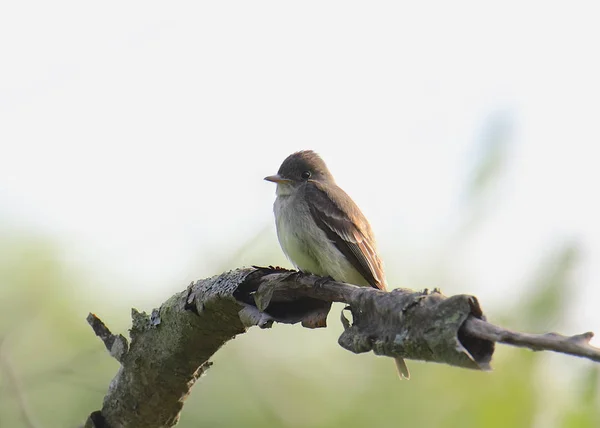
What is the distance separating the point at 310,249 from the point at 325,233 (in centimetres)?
17

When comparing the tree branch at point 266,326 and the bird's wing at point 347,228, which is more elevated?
the tree branch at point 266,326

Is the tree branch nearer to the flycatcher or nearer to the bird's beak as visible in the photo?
the flycatcher

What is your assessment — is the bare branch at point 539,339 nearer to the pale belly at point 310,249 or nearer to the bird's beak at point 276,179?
the pale belly at point 310,249

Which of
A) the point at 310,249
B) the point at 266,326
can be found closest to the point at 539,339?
the point at 266,326

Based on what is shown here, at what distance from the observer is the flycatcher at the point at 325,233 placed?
495 centimetres

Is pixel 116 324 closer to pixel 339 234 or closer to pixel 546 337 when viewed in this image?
pixel 339 234

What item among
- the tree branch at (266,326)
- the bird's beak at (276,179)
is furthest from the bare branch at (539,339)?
the bird's beak at (276,179)

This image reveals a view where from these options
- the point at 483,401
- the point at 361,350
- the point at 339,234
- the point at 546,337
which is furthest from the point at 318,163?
the point at 546,337

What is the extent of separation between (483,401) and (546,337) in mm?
2698

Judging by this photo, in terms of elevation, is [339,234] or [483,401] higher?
[339,234]

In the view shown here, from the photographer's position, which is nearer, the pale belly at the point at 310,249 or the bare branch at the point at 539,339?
the bare branch at the point at 539,339

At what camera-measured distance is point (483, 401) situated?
178 inches

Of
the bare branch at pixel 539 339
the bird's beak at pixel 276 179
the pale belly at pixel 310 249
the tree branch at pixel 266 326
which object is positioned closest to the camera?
the bare branch at pixel 539 339

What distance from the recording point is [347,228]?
17.1 feet
